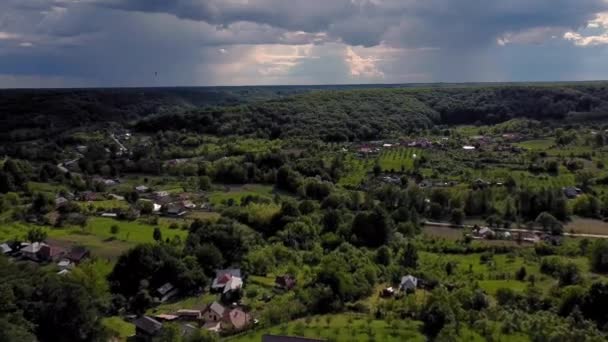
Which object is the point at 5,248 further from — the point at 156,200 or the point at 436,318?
the point at 436,318

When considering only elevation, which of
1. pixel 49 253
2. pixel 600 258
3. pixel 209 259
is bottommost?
pixel 49 253

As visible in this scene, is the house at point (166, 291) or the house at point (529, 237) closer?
the house at point (166, 291)

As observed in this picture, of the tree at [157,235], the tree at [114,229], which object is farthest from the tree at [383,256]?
the tree at [114,229]

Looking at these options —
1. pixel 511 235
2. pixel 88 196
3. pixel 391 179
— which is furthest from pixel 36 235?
pixel 391 179

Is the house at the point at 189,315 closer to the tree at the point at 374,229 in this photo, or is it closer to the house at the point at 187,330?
the house at the point at 187,330

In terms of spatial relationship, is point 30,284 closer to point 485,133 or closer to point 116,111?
point 485,133

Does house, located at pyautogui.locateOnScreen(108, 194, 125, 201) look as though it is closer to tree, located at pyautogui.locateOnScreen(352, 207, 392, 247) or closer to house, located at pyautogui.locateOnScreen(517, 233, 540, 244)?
tree, located at pyautogui.locateOnScreen(352, 207, 392, 247)
